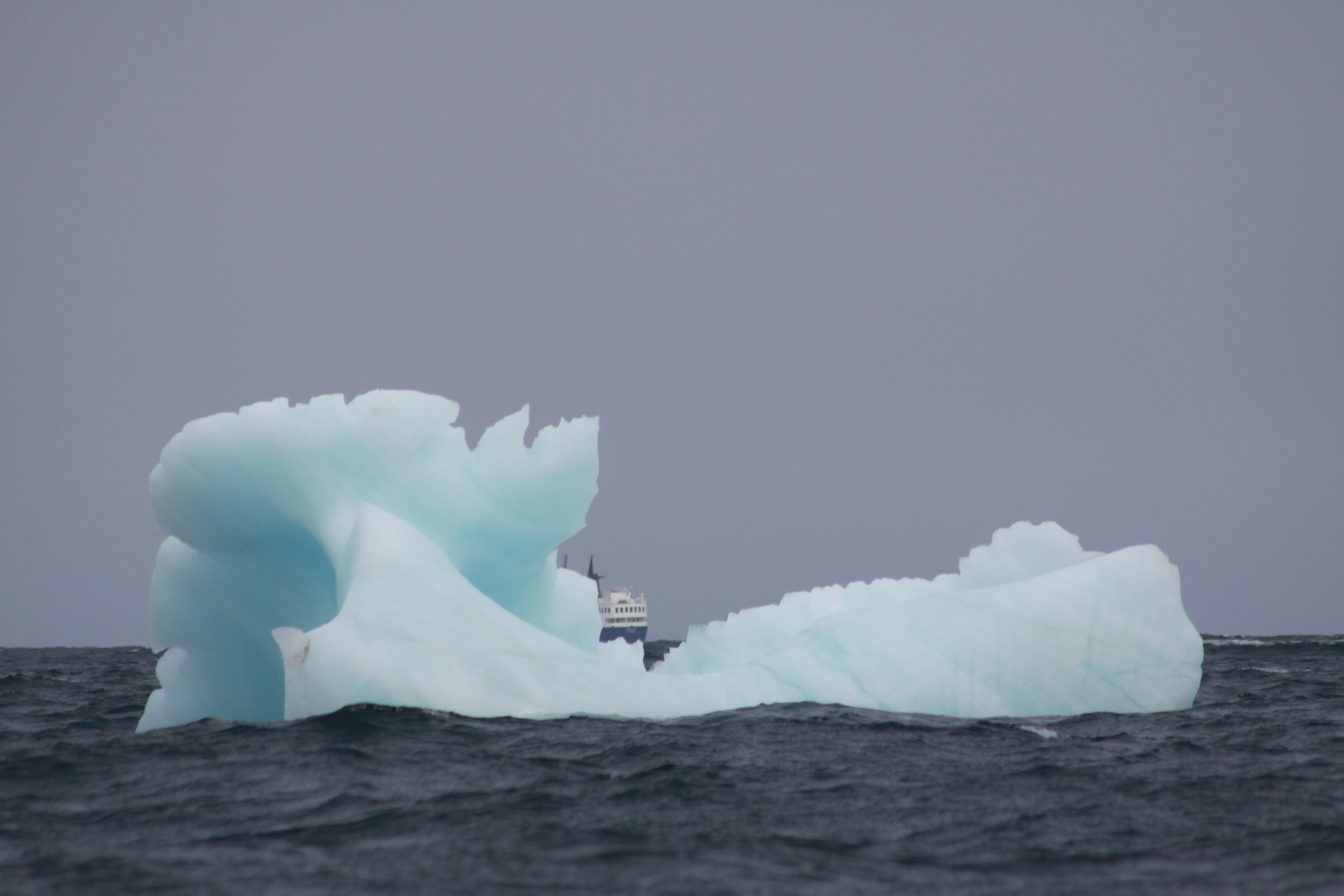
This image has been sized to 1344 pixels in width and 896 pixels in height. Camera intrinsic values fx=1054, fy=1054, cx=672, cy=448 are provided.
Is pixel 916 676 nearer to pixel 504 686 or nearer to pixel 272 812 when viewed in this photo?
pixel 504 686

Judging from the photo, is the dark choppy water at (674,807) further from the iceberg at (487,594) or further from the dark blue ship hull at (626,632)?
the dark blue ship hull at (626,632)

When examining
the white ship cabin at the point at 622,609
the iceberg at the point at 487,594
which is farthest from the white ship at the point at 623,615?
the iceberg at the point at 487,594

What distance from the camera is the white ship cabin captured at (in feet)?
162

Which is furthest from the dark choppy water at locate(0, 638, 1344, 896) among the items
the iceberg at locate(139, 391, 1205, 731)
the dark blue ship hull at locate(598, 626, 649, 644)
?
the dark blue ship hull at locate(598, 626, 649, 644)

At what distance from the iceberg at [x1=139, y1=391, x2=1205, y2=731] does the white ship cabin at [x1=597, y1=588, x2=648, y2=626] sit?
3897 centimetres

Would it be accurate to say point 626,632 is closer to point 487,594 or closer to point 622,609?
point 622,609

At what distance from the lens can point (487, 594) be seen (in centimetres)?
1020

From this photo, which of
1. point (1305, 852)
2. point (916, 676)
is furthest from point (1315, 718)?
point (1305, 852)

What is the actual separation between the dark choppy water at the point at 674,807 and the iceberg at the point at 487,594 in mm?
615

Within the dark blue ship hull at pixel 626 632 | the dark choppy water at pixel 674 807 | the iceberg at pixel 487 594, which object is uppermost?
the dark blue ship hull at pixel 626 632

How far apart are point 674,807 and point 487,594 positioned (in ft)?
17.1

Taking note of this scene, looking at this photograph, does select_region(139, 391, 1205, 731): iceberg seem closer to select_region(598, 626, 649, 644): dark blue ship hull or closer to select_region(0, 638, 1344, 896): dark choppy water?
select_region(0, 638, 1344, 896): dark choppy water

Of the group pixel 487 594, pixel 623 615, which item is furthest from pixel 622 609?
pixel 487 594

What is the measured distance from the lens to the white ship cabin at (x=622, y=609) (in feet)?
162
